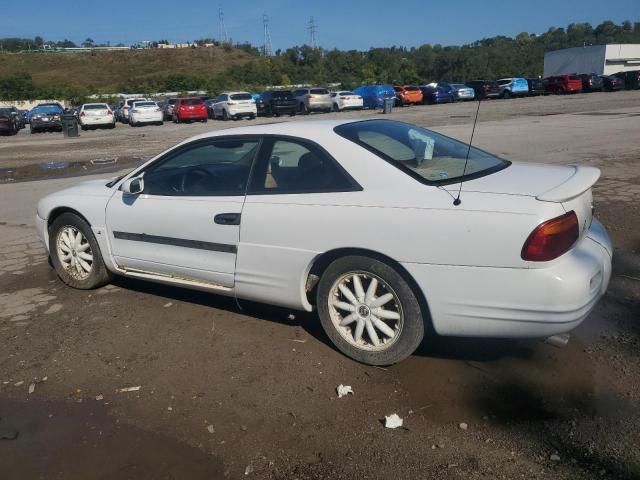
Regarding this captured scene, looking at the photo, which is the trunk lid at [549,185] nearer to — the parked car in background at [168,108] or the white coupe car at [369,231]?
the white coupe car at [369,231]

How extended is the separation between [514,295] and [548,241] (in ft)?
1.12

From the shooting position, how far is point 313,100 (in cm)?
3600

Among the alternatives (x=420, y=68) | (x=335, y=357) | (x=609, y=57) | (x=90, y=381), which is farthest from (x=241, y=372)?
(x=420, y=68)

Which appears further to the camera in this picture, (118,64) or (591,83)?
(118,64)

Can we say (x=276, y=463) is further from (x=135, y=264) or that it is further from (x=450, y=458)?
(x=135, y=264)

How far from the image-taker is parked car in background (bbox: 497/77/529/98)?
4543 centimetres

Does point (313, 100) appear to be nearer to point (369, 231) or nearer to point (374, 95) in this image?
point (374, 95)

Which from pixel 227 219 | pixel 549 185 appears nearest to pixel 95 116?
pixel 227 219

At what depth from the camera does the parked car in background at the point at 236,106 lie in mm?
33344

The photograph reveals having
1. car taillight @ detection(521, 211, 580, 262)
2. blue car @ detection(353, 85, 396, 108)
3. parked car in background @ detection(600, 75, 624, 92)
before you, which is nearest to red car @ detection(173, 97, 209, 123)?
blue car @ detection(353, 85, 396, 108)

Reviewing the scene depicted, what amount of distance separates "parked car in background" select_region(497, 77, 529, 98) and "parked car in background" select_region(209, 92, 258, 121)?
21.2 m

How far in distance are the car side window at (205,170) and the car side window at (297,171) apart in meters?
0.16

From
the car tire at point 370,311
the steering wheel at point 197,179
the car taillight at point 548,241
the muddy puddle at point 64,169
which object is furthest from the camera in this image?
the muddy puddle at point 64,169

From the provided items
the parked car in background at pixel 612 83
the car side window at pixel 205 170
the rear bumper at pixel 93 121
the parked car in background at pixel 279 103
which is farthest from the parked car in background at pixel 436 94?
the car side window at pixel 205 170
